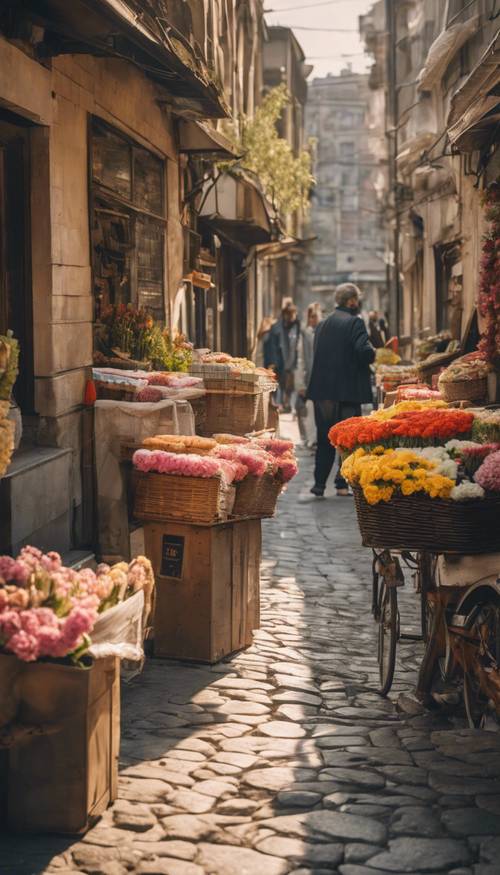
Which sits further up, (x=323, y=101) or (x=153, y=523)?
(x=323, y=101)

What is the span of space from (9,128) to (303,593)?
4.16m

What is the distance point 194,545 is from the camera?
7.41 meters

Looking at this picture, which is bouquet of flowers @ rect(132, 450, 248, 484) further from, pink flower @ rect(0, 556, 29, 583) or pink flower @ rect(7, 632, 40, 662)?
pink flower @ rect(7, 632, 40, 662)

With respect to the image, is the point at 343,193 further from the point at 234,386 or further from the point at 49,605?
the point at 49,605

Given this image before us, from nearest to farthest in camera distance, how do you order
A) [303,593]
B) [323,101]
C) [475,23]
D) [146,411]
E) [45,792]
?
[45,792]
[146,411]
[303,593]
[475,23]
[323,101]

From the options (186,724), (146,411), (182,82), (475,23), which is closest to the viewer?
(186,724)

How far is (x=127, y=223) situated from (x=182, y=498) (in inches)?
179

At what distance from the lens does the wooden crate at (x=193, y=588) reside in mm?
7383

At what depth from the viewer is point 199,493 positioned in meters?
7.36

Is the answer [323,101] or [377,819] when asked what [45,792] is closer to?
[377,819]

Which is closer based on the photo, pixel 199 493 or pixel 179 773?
pixel 179 773

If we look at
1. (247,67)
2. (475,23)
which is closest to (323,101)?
(247,67)

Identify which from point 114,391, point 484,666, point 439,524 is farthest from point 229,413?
point 484,666

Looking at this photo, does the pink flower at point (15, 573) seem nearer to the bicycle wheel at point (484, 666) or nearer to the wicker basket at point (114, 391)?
the bicycle wheel at point (484, 666)
